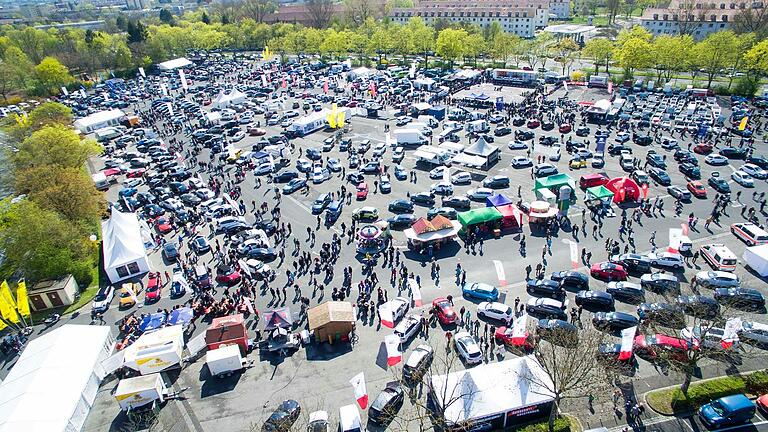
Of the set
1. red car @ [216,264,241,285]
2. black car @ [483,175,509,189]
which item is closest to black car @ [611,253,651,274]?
black car @ [483,175,509,189]

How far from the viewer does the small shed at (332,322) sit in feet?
76.7

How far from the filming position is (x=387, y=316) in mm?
24344

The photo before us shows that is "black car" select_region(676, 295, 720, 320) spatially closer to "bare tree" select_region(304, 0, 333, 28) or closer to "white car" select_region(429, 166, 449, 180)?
"white car" select_region(429, 166, 449, 180)

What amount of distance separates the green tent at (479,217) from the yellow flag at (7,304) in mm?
28990

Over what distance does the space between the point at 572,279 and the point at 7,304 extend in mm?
33568

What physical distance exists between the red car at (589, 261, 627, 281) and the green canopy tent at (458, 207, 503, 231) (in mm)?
7935

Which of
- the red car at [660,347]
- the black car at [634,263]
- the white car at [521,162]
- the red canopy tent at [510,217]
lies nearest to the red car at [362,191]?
the red canopy tent at [510,217]

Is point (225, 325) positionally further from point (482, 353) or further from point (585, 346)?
point (585, 346)

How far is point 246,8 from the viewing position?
152m

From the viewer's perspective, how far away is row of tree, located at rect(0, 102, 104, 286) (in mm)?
29453

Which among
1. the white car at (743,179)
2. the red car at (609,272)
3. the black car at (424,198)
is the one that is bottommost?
the red car at (609,272)

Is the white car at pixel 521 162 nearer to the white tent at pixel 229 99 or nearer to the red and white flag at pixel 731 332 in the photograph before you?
the red and white flag at pixel 731 332

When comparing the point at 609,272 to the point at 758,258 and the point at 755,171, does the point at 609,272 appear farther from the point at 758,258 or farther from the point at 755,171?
the point at 755,171

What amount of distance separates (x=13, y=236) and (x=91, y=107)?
193ft
